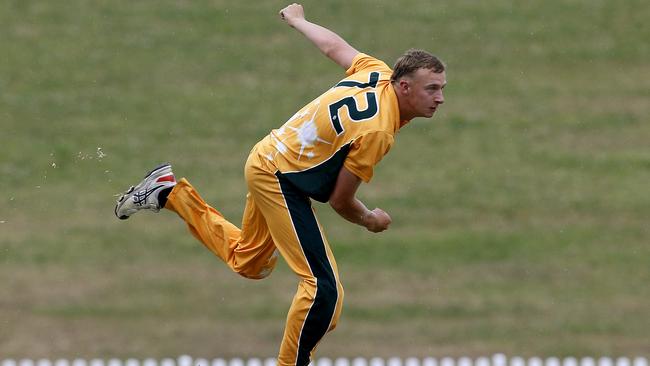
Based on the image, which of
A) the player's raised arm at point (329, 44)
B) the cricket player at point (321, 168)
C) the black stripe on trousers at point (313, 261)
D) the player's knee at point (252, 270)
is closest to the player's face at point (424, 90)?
the cricket player at point (321, 168)

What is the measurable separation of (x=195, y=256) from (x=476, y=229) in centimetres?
328

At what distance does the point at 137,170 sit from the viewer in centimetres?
1767

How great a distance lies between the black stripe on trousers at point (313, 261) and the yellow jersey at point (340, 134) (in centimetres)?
9

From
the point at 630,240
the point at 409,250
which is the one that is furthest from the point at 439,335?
the point at 630,240

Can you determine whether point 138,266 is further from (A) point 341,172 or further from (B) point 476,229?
(A) point 341,172

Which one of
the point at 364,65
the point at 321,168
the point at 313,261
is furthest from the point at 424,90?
the point at 313,261

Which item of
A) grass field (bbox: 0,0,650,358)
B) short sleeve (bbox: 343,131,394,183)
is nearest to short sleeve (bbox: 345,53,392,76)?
short sleeve (bbox: 343,131,394,183)

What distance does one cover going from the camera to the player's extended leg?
907 cm

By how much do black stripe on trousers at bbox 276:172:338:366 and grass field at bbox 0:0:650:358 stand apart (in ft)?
21.1

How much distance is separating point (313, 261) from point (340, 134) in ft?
2.81

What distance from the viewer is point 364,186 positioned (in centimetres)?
1727

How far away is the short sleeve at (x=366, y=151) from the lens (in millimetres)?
8625

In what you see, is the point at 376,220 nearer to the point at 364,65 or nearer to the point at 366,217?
the point at 366,217

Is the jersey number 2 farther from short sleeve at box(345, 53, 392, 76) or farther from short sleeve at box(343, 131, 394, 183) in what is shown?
short sleeve at box(345, 53, 392, 76)
